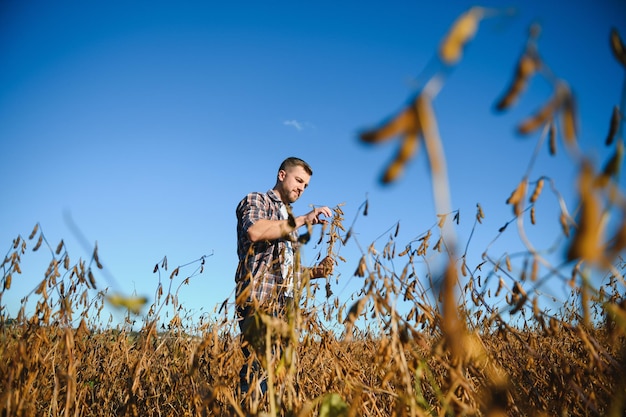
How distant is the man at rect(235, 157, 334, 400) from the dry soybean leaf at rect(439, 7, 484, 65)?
3.07 feet

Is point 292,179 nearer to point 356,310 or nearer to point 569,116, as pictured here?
point 356,310

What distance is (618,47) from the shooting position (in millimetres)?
686

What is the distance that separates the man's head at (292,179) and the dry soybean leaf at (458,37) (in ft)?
8.76

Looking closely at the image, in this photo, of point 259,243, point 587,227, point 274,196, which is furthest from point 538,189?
point 274,196

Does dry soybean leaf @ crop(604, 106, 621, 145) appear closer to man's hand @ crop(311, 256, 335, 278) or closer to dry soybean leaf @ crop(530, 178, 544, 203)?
dry soybean leaf @ crop(530, 178, 544, 203)

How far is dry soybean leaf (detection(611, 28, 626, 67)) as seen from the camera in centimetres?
68

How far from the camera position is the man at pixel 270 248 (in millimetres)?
1479

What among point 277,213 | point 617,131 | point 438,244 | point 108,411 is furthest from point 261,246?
point 617,131

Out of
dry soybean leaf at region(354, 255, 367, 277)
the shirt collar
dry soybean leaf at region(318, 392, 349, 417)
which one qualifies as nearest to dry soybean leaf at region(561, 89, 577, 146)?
dry soybean leaf at region(354, 255, 367, 277)

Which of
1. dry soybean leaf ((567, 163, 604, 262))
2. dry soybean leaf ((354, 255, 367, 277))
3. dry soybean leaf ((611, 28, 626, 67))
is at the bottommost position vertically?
dry soybean leaf ((567, 163, 604, 262))

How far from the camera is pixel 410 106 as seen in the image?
1.25ft

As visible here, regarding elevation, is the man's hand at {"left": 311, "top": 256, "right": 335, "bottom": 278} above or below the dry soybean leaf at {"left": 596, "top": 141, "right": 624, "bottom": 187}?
above

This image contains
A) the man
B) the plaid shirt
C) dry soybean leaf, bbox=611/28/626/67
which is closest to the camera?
dry soybean leaf, bbox=611/28/626/67

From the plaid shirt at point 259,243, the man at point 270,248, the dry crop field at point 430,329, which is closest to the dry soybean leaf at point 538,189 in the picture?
the dry crop field at point 430,329
